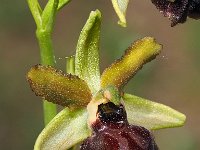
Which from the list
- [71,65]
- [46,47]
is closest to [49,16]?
[46,47]

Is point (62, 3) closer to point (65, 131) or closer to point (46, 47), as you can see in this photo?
point (46, 47)

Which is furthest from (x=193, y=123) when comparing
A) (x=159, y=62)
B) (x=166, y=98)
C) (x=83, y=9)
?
(x=83, y=9)

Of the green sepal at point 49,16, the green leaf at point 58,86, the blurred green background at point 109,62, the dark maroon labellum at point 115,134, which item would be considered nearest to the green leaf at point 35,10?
the green sepal at point 49,16

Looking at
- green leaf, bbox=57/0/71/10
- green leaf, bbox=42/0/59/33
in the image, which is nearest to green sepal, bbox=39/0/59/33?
green leaf, bbox=42/0/59/33

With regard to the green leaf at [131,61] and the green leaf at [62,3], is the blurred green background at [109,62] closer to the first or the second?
the green leaf at [62,3]

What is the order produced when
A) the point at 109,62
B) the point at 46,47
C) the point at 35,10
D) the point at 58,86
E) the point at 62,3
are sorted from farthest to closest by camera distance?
the point at 109,62, the point at 62,3, the point at 35,10, the point at 46,47, the point at 58,86

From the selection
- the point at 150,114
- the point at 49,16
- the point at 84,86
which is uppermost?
the point at 49,16
